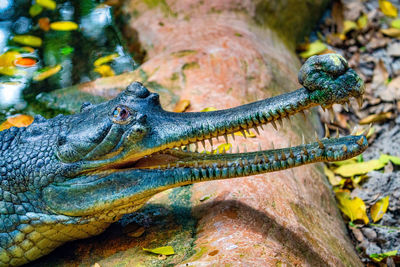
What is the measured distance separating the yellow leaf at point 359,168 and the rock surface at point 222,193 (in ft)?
1.68

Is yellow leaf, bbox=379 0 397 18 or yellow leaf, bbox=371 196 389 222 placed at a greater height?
yellow leaf, bbox=379 0 397 18

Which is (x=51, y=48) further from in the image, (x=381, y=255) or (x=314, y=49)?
(x=381, y=255)

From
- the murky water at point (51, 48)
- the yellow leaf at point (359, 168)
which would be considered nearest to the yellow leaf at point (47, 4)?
the murky water at point (51, 48)

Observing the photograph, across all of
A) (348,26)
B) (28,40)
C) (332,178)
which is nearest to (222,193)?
(332,178)

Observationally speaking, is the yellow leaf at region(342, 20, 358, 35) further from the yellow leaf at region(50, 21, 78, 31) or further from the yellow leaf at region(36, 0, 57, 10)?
the yellow leaf at region(36, 0, 57, 10)

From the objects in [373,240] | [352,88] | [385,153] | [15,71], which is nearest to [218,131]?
[352,88]

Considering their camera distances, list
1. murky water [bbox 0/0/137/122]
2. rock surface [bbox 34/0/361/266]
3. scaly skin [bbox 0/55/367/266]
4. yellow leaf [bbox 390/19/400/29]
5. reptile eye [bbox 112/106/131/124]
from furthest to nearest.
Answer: yellow leaf [bbox 390/19/400/29], murky water [bbox 0/0/137/122], rock surface [bbox 34/0/361/266], reptile eye [bbox 112/106/131/124], scaly skin [bbox 0/55/367/266]

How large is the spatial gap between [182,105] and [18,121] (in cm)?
167

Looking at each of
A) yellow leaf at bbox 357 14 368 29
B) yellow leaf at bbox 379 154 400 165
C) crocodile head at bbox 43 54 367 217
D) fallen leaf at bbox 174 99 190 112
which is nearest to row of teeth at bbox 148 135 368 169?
crocodile head at bbox 43 54 367 217

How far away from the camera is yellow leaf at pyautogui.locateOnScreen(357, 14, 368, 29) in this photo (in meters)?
7.03

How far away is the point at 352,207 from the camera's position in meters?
4.61

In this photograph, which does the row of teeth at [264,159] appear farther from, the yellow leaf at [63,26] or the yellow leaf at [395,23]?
the yellow leaf at [395,23]

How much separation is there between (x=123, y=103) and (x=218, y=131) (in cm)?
68

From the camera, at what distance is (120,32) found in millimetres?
6117
